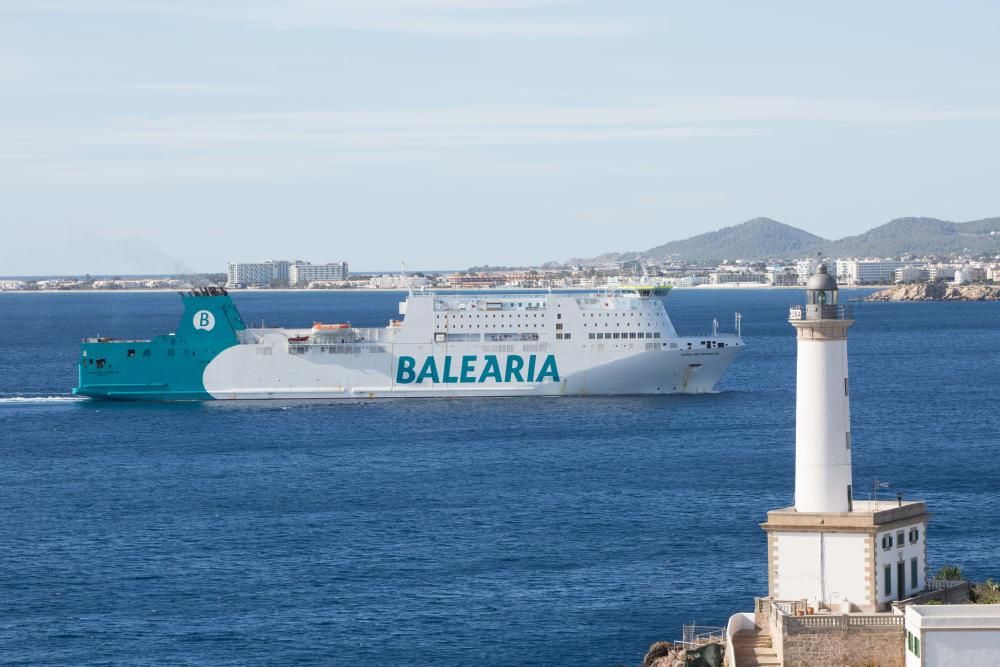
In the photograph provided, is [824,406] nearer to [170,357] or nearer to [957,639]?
[957,639]

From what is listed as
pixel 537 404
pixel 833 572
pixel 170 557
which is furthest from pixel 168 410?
pixel 833 572

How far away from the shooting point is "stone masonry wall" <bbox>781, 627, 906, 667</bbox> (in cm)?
1977

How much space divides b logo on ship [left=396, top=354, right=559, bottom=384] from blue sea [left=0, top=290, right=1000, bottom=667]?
1170mm

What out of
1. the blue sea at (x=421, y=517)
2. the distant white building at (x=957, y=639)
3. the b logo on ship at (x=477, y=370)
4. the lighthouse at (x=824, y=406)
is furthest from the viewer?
the b logo on ship at (x=477, y=370)

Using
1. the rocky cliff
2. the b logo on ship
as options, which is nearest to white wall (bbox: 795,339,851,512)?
the b logo on ship

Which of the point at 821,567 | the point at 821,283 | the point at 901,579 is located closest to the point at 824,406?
the point at 821,283

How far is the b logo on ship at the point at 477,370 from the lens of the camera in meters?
A: 57.7

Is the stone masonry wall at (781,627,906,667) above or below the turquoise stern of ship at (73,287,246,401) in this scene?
below

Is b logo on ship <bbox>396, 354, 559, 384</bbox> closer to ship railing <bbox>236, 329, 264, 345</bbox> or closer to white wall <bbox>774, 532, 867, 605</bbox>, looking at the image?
ship railing <bbox>236, 329, 264, 345</bbox>

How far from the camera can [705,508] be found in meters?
34.7

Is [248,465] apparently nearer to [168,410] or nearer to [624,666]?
[168,410]

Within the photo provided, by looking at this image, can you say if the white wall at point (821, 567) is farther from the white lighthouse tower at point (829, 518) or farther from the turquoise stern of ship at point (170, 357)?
the turquoise stern of ship at point (170, 357)

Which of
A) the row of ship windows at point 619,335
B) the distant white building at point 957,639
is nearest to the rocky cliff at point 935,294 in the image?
the row of ship windows at point 619,335

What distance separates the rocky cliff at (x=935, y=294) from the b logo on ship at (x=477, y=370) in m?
146
